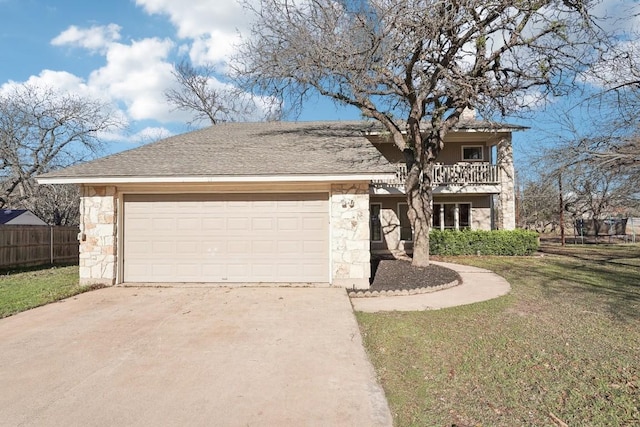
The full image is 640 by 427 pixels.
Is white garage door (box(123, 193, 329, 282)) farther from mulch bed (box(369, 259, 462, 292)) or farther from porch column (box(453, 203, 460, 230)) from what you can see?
porch column (box(453, 203, 460, 230))

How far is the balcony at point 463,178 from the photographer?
16.3 meters

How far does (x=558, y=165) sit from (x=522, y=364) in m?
9.22

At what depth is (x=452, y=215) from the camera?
1783 centimetres

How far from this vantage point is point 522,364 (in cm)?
418

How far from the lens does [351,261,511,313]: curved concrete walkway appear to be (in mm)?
6840

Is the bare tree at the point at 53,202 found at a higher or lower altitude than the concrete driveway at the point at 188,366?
higher

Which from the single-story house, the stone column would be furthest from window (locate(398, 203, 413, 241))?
the single-story house

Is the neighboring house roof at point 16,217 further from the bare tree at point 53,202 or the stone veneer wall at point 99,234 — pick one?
the stone veneer wall at point 99,234

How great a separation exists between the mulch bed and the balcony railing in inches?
252

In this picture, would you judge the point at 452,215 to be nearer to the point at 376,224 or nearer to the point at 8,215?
the point at 376,224

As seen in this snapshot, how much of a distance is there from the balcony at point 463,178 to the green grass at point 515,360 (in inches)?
356

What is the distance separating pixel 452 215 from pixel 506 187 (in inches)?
104

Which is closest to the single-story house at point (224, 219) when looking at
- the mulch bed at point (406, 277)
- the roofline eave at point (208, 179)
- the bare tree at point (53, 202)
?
the roofline eave at point (208, 179)

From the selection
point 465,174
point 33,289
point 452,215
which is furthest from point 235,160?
point 452,215
